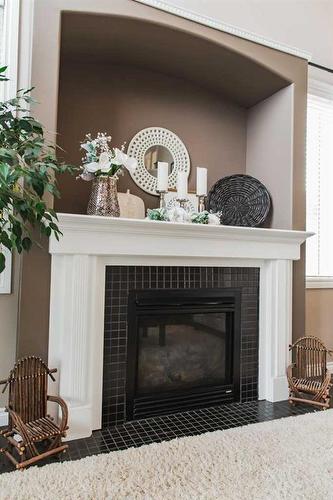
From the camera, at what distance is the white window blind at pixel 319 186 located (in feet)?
11.6

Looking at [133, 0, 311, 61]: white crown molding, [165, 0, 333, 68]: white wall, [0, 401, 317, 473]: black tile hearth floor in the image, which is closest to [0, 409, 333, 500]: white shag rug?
[0, 401, 317, 473]: black tile hearth floor

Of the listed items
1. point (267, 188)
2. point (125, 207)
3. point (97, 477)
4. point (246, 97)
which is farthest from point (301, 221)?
point (97, 477)

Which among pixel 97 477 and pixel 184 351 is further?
pixel 184 351

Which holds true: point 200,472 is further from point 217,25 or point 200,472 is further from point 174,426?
point 217,25

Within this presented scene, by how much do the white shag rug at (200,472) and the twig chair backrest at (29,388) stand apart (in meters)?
0.29

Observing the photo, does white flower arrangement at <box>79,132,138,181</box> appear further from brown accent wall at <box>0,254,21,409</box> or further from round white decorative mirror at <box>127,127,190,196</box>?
brown accent wall at <box>0,254,21,409</box>

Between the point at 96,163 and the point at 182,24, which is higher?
the point at 182,24

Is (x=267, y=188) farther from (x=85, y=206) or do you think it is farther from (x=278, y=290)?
(x=85, y=206)

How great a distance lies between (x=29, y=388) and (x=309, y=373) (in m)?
2.11

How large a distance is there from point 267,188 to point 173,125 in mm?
943

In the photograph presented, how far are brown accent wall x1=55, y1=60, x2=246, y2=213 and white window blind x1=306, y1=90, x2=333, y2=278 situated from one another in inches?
28.9

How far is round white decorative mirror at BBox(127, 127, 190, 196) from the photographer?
9.34 feet

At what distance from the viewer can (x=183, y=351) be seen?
2.61m

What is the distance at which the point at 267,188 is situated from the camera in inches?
122
